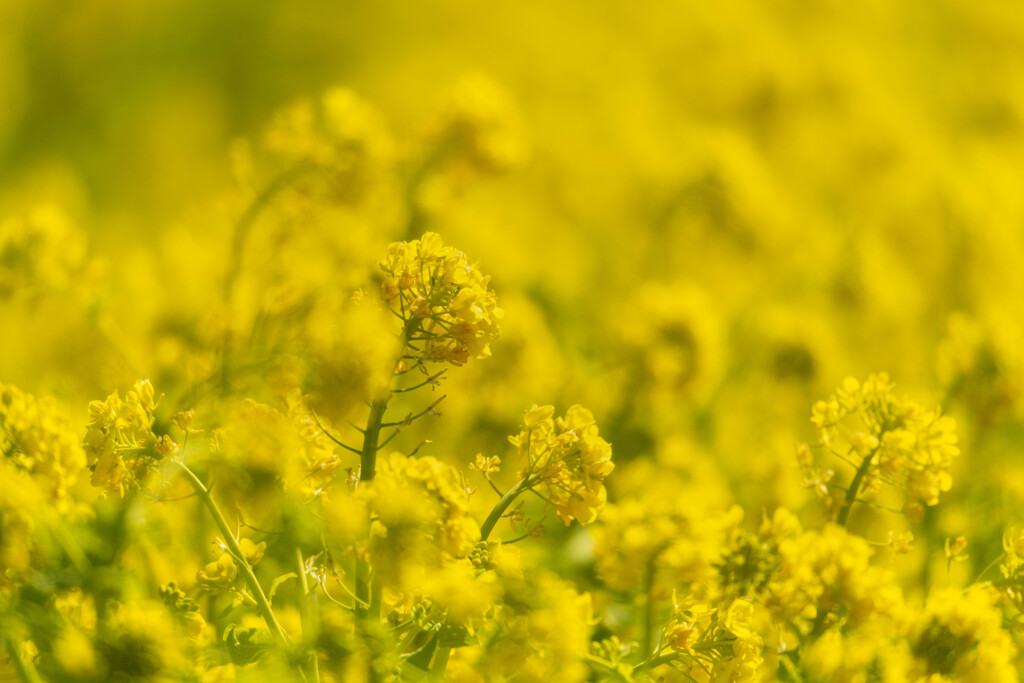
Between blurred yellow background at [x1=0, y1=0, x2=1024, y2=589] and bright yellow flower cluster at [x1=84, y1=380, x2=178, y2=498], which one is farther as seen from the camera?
blurred yellow background at [x1=0, y1=0, x2=1024, y2=589]

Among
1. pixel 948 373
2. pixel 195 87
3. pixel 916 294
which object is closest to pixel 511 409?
pixel 948 373

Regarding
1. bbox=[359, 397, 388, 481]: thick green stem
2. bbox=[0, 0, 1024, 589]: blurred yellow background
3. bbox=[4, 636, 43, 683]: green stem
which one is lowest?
bbox=[4, 636, 43, 683]: green stem

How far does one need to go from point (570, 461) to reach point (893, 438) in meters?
0.17

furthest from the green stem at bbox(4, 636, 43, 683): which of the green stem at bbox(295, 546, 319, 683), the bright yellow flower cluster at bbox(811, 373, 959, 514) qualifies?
the bright yellow flower cluster at bbox(811, 373, 959, 514)

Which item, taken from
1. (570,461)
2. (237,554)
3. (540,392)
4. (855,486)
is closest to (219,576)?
(237,554)

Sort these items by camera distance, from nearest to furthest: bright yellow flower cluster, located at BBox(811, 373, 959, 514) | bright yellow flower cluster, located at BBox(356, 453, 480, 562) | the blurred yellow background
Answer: bright yellow flower cluster, located at BBox(356, 453, 480, 562) → bright yellow flower cluster, located at BBox(811, 373, 959, 514) → the blurred yellow background

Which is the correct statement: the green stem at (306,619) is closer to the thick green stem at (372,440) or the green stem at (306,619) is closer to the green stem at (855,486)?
the thick green stem at (372,440)

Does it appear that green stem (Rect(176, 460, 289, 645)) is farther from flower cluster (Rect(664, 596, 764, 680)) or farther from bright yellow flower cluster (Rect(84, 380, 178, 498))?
flower cluster (Rect(664, 596, 764, 680))

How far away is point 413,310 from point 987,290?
1332mm

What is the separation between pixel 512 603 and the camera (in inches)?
15.6

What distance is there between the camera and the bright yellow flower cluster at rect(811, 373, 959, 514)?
483mm

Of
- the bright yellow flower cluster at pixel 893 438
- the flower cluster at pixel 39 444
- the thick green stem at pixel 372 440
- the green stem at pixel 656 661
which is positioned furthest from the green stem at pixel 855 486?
the flower cluster at pixel 39 444

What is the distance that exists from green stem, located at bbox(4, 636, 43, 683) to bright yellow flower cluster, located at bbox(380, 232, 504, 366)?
0.70 feet

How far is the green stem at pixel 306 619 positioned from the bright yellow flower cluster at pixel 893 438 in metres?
0.25
